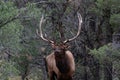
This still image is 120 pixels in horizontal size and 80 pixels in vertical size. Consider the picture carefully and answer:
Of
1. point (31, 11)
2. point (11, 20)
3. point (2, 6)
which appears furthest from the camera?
point (31, 11)

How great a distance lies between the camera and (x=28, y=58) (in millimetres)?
18750

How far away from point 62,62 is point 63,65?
0.09m

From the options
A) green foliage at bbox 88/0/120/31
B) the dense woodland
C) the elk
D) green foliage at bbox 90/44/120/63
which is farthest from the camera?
the dense woodland

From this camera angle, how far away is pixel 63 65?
29.1ft

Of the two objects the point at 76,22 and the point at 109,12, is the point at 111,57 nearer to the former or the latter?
the point at 109,12

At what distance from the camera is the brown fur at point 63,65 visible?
8781 mm

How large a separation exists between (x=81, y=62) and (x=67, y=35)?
1707 mm

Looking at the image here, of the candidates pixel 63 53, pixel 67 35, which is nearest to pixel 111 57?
pixel 67 35

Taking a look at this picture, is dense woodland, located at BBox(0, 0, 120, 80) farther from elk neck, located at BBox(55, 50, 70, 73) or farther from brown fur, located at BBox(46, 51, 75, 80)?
elk neck, located at BBox(55, 50, 70, 73)

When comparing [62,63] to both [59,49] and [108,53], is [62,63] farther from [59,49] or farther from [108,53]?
[108,53]

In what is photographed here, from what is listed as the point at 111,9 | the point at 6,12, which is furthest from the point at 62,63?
the point at 111,9

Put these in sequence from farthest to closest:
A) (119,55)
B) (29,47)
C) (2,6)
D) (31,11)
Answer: (29,47) < (119,55) < (31,11) < (2,6)

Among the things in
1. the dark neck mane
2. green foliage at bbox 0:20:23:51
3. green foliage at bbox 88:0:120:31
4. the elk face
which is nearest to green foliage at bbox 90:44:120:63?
green foliage at bbox 88:0:120:31

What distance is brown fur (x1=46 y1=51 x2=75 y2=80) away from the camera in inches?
346
